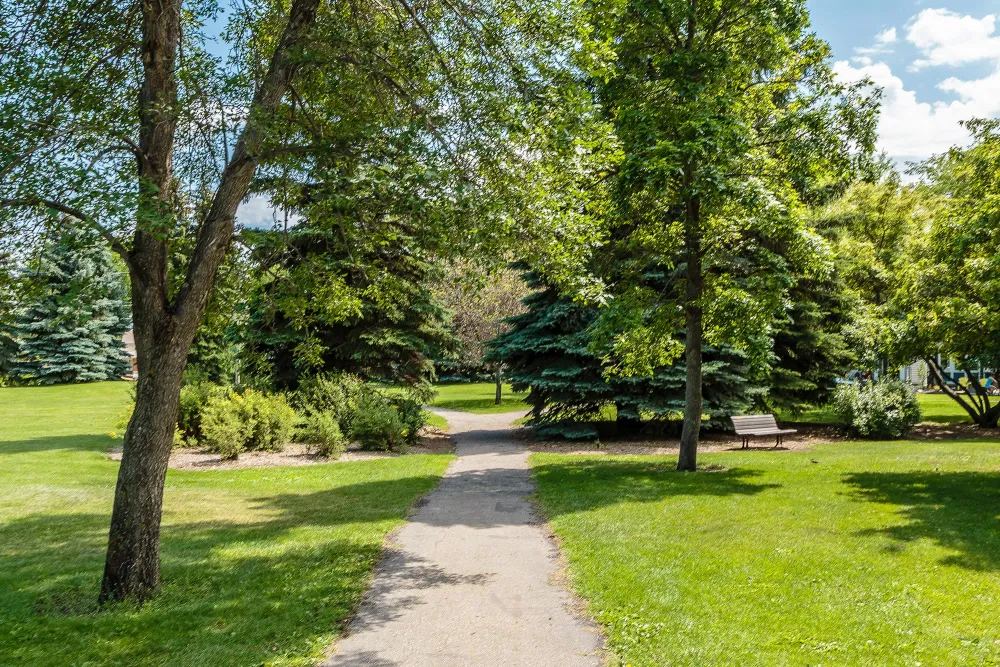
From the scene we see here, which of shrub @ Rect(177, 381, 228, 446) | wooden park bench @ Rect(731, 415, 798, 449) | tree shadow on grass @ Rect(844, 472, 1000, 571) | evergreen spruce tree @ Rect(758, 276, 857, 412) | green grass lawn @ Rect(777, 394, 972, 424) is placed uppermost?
evergreen spruce tree @ Rect(758, 276, 857, 412)

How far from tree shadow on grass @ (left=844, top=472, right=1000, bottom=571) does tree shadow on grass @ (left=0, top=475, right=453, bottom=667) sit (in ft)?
17.9

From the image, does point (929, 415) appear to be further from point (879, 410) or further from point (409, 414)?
point (409, 414)

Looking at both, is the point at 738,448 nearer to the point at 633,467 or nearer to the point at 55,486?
the point at 633,467

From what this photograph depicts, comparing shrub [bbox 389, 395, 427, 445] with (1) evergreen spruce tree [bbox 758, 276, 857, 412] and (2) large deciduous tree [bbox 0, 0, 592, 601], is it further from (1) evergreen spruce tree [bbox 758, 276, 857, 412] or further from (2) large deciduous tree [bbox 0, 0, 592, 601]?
(2) large deciduous tree [bbox 0, 0, 592, 601]

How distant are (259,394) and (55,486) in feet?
16.4

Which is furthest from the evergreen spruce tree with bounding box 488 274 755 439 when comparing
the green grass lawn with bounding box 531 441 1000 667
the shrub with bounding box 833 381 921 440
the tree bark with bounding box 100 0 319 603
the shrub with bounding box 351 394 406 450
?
the tree bark with bounding box 100 0 319 603

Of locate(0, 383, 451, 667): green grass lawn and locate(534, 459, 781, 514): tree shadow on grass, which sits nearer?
locate(0, 383, 451, 667): green grass lawn

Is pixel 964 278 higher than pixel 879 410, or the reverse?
pixel 964 278

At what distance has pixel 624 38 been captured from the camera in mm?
12273

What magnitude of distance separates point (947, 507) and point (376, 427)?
36.7 ft

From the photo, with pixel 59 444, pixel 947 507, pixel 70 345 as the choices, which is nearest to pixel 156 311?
pixel 947 507

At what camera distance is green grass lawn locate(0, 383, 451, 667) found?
5.32 metres

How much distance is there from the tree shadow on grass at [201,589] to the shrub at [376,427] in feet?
21.1

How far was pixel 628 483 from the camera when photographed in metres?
12.2
